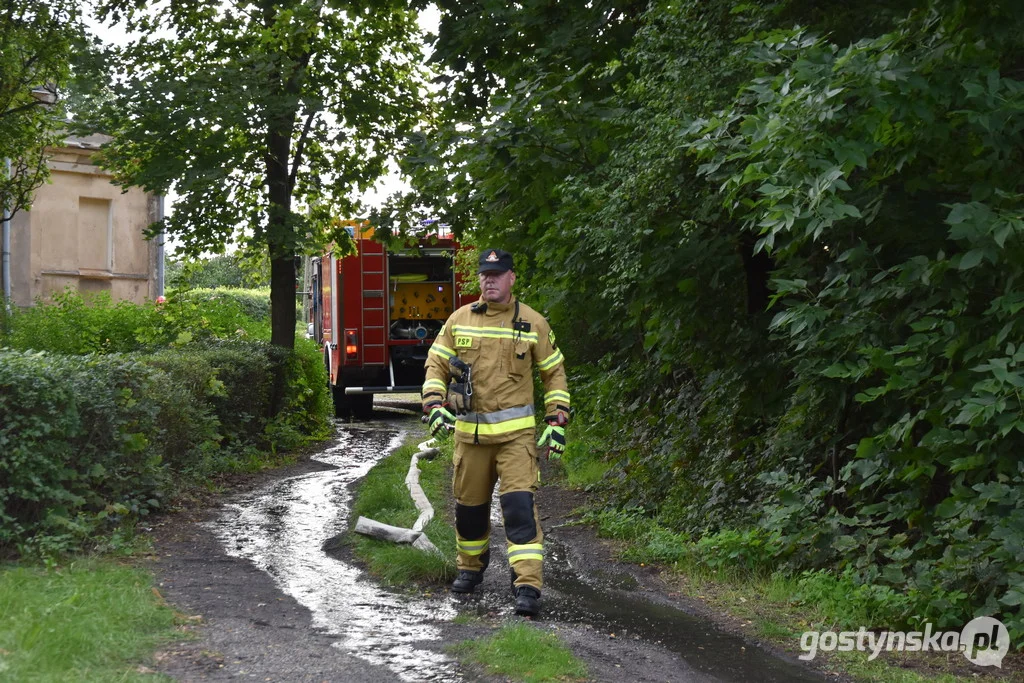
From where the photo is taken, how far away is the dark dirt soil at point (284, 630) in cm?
504

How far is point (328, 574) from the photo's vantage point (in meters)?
7.33

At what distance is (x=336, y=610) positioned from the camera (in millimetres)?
6316

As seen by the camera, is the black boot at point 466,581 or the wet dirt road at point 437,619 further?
the black boot at point 466,581

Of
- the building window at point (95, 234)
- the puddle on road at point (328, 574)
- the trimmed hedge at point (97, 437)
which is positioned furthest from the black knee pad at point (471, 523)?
the building window at point (95, 234)

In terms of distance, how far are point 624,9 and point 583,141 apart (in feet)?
5.92

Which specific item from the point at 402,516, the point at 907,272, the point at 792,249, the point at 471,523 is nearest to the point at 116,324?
the point at 402,516

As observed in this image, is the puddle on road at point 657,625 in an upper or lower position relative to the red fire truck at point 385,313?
lower

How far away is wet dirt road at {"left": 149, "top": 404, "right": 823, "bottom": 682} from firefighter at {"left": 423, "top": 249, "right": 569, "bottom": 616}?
48cm

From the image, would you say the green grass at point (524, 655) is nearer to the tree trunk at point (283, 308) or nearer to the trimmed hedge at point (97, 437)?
the trimmed hedge at point (97, 437)

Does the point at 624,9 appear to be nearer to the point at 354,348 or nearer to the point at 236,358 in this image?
the point at 236,358

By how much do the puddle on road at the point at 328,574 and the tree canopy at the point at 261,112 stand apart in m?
4.21

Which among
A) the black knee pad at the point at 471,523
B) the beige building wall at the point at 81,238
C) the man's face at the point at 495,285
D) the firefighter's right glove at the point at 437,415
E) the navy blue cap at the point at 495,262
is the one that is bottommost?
the black knee pad at the point at 471,523

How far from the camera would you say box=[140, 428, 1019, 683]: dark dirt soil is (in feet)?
16.5

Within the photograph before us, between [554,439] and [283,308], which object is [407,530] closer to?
[554,439]
